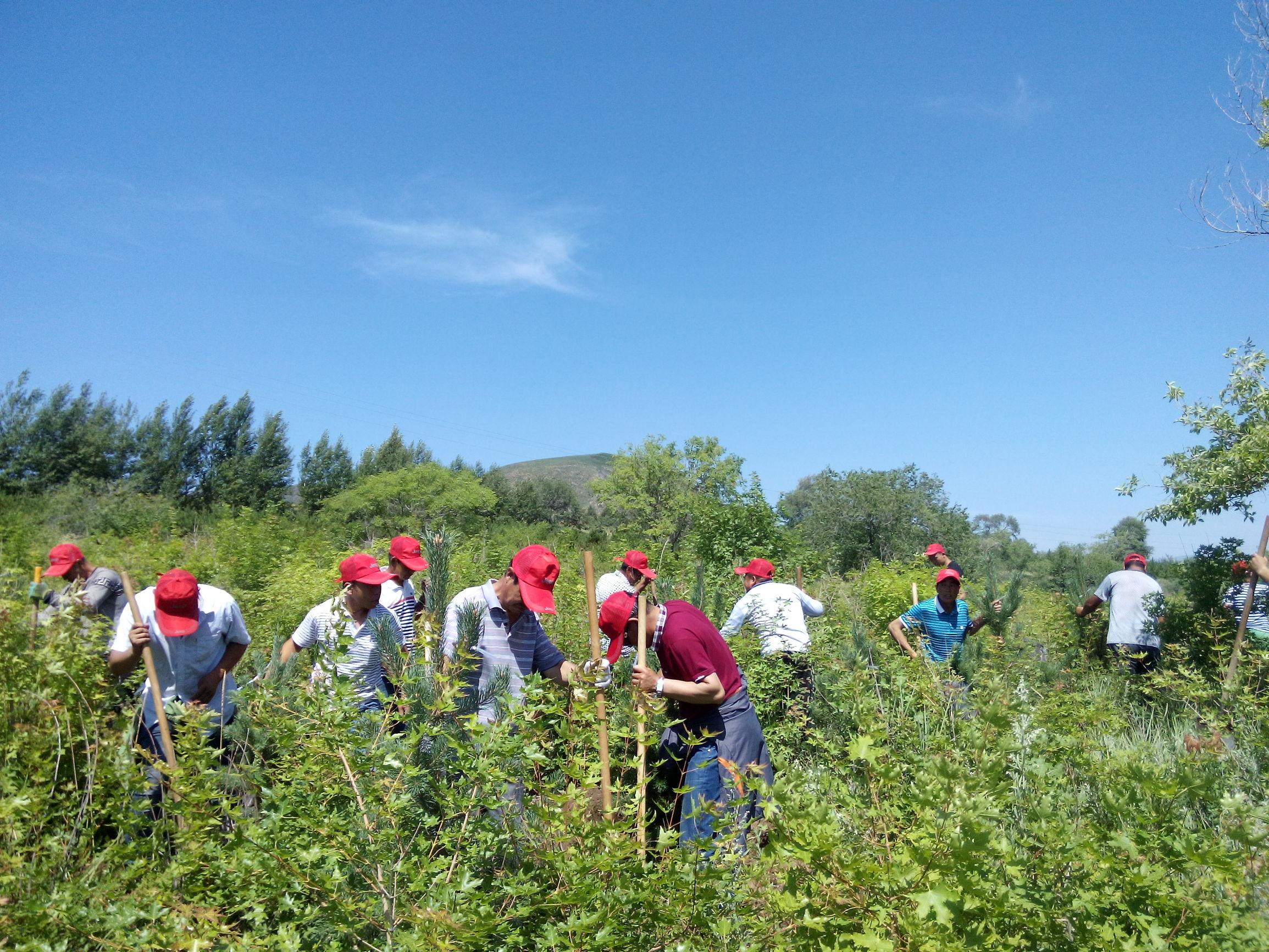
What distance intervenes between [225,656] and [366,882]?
6.10 ft

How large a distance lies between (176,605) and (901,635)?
395 centimetres

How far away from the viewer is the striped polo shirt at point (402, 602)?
3.88 meters

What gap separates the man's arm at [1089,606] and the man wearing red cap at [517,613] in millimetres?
4882

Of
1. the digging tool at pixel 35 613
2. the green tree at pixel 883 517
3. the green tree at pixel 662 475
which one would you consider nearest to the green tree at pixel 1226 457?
the digging tool at pixel 35 613

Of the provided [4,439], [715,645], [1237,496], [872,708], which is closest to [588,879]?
[715,645]

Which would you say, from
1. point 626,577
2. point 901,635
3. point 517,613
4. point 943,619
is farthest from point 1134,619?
point 517,613

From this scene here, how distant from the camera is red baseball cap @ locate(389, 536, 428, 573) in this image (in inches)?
150

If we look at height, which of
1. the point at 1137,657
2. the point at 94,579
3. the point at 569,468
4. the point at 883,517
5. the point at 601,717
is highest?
the point at 569,468

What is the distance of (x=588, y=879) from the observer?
168 centimetres

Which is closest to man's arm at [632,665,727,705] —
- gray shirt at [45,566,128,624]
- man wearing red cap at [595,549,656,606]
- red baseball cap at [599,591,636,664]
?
red baseball cap at [599,591,636,664]

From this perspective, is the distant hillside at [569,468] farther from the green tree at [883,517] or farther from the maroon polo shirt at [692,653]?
the maroon polo shirt at [692,653]

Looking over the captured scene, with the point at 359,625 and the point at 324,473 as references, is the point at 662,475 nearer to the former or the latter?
the point at 324,473

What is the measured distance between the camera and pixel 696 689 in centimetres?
302

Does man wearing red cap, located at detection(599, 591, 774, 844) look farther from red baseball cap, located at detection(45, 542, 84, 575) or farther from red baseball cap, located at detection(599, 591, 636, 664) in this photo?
red baseball cap, located at detection(45, 542, 84, 575)
